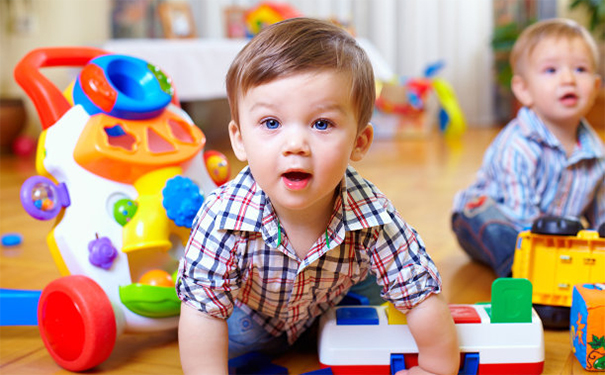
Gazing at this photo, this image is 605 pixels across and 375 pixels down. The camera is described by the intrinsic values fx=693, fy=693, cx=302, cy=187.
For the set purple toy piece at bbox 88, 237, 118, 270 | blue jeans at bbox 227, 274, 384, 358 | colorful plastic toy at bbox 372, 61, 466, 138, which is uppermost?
purple toy piece at bbox 88, 237, 118, 270

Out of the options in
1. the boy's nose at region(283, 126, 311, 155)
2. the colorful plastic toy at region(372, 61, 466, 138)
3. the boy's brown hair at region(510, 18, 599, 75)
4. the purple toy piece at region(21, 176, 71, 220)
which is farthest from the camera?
the colorful plastic toy at region(372, 61, 466, 138)

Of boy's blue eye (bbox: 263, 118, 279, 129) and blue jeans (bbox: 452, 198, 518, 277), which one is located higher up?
boy's blue eye (bbox: 263, 118, 279, 129)

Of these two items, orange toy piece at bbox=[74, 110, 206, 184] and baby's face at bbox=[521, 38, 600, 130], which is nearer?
orange toy piece at bbox=[74, 110, 206, 184]

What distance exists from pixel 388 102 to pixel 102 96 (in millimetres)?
2710

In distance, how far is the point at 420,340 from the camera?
79 centimetres

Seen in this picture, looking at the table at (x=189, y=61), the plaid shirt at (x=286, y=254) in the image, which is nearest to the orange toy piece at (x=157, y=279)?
the plaid shirt at (x=286, y=254)

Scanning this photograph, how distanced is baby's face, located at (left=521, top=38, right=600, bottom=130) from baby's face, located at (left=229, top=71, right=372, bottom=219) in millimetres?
665

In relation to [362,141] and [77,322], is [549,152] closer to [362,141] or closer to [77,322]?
[362,141]

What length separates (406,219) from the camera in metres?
1.64

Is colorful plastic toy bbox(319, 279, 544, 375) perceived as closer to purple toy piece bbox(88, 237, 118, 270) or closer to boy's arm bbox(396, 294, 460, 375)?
boy's arm bbox(396, 294, 460, 375)

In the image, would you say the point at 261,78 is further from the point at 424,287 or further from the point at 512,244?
the point at 512,244

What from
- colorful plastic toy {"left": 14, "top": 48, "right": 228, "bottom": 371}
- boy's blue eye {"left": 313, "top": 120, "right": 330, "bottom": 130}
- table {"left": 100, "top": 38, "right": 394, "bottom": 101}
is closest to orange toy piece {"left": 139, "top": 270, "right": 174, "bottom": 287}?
colorful plastic toy {"left": 14, "top": 48, "right": 228, "bottom": 371}

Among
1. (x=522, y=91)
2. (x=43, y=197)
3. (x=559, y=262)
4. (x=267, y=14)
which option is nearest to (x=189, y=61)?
(x=267, y=14)

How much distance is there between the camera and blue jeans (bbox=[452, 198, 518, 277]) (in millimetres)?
1148
